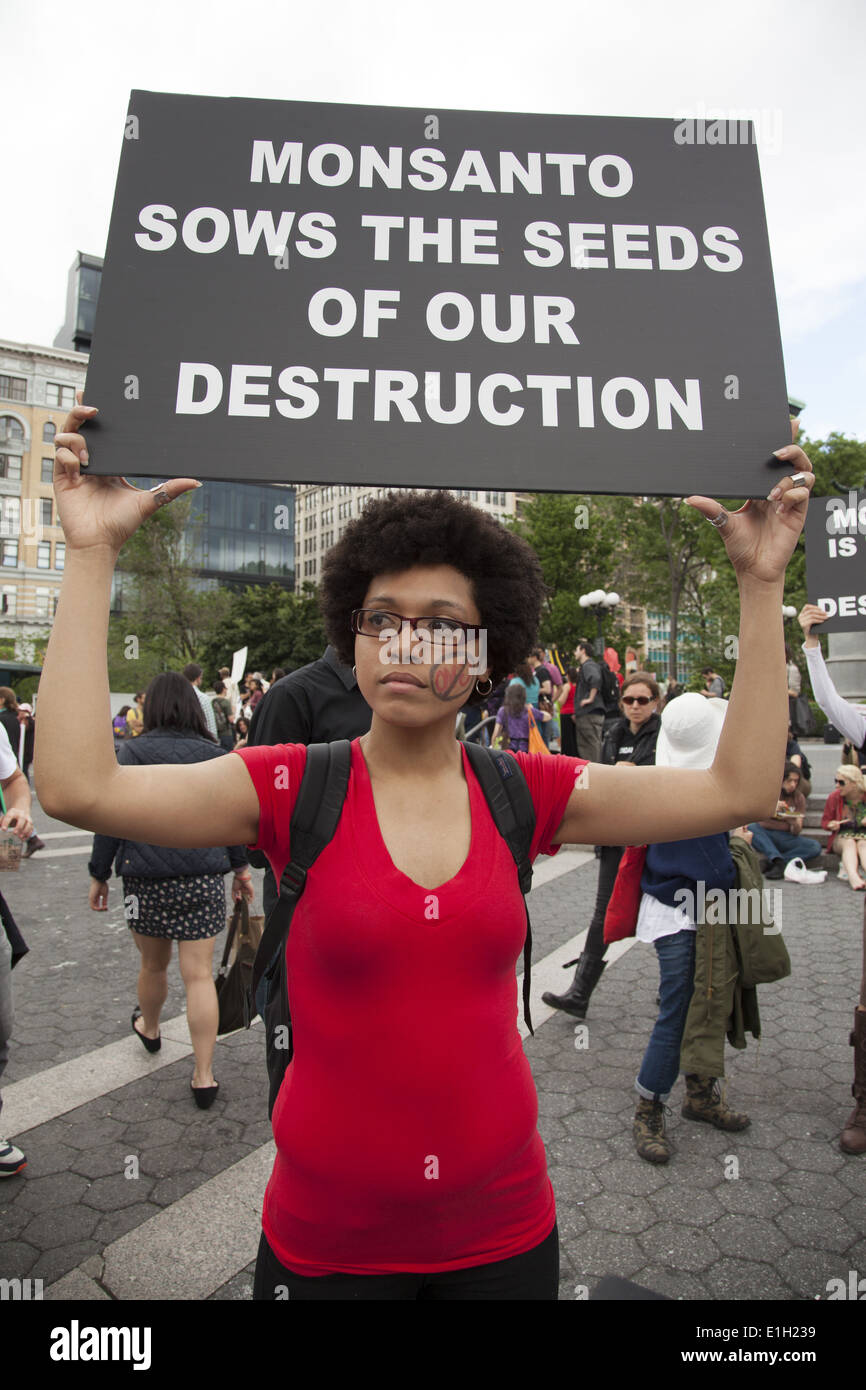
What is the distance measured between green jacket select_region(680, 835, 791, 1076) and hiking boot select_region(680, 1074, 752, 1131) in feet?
0.61

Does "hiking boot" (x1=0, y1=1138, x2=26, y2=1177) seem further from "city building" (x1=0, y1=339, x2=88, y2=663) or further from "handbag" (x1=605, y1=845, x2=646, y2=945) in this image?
"city building" (x1=0, y1=339, x2=88, y2=663)

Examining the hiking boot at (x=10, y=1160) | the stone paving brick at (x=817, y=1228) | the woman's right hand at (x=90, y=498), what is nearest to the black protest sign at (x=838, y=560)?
the stone paving brick at (x=817, y=1228)

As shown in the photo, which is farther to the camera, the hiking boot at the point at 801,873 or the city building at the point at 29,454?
the city building at the point at 29,454

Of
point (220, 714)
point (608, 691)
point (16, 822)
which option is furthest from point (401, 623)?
point (220, 714)

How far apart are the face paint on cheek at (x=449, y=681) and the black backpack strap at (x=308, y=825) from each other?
0.79 ft

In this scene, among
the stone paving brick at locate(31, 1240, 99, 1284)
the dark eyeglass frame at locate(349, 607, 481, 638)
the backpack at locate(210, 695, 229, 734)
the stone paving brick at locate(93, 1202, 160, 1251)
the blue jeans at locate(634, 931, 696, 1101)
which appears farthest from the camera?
the backpack at locate(210, 695, 229, 734)

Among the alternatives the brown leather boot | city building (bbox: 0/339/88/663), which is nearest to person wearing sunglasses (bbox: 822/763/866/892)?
the brown leather boot

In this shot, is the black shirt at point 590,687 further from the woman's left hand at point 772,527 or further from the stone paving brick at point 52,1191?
the woman's left hand at point 772,527

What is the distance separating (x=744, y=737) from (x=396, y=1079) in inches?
38.5

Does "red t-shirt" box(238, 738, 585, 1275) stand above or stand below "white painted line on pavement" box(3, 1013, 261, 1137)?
above

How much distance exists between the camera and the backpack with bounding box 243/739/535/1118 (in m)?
1.60

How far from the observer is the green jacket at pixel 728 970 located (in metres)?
3.79
